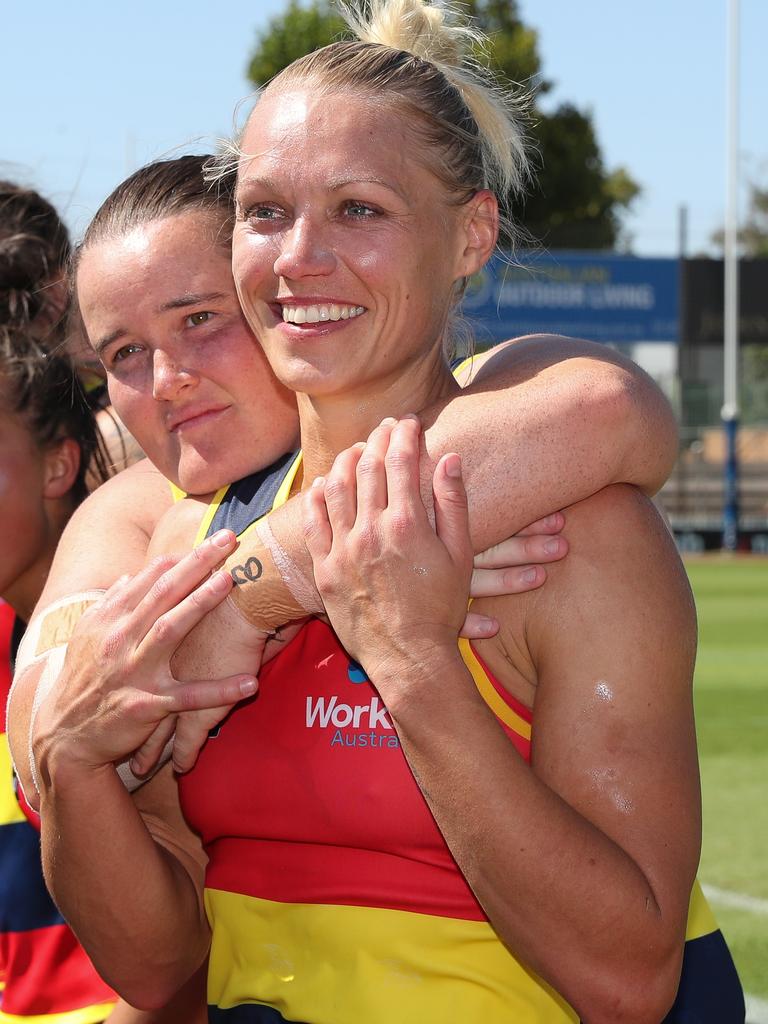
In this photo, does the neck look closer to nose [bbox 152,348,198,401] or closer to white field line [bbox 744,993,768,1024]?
nose [bbox 152,348,198,401]

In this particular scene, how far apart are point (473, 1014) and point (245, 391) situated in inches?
43.8

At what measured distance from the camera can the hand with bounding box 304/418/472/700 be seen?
72.2 inches

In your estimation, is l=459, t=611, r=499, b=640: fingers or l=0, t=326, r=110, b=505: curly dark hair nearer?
l=459, t=611, r=499, b=640: fingers

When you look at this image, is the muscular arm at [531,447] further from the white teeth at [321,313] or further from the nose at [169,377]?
the nose at [169,377]

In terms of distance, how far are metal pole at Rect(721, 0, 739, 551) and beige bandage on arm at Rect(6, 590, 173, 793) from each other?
2066 cm

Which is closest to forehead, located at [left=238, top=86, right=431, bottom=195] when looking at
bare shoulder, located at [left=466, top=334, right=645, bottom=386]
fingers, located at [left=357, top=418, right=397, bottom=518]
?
bare shoulder, located at [left=466, top=334, right=645, bottom=386]

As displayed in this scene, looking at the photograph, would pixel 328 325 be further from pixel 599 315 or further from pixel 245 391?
pixel 599 315

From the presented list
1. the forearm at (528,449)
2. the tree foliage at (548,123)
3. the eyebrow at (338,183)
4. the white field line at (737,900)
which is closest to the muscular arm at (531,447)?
the forearm at (528,449)

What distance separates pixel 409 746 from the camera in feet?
6.07

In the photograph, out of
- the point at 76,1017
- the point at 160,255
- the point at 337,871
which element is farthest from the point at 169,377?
the point at 76,1017

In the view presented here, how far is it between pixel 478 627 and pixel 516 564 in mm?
103

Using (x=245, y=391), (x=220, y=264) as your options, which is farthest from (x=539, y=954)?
(x=220, y=264)

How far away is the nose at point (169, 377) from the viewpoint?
2.42 meters

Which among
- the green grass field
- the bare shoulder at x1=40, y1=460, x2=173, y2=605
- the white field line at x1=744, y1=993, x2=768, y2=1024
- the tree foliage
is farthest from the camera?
the tree foliage
